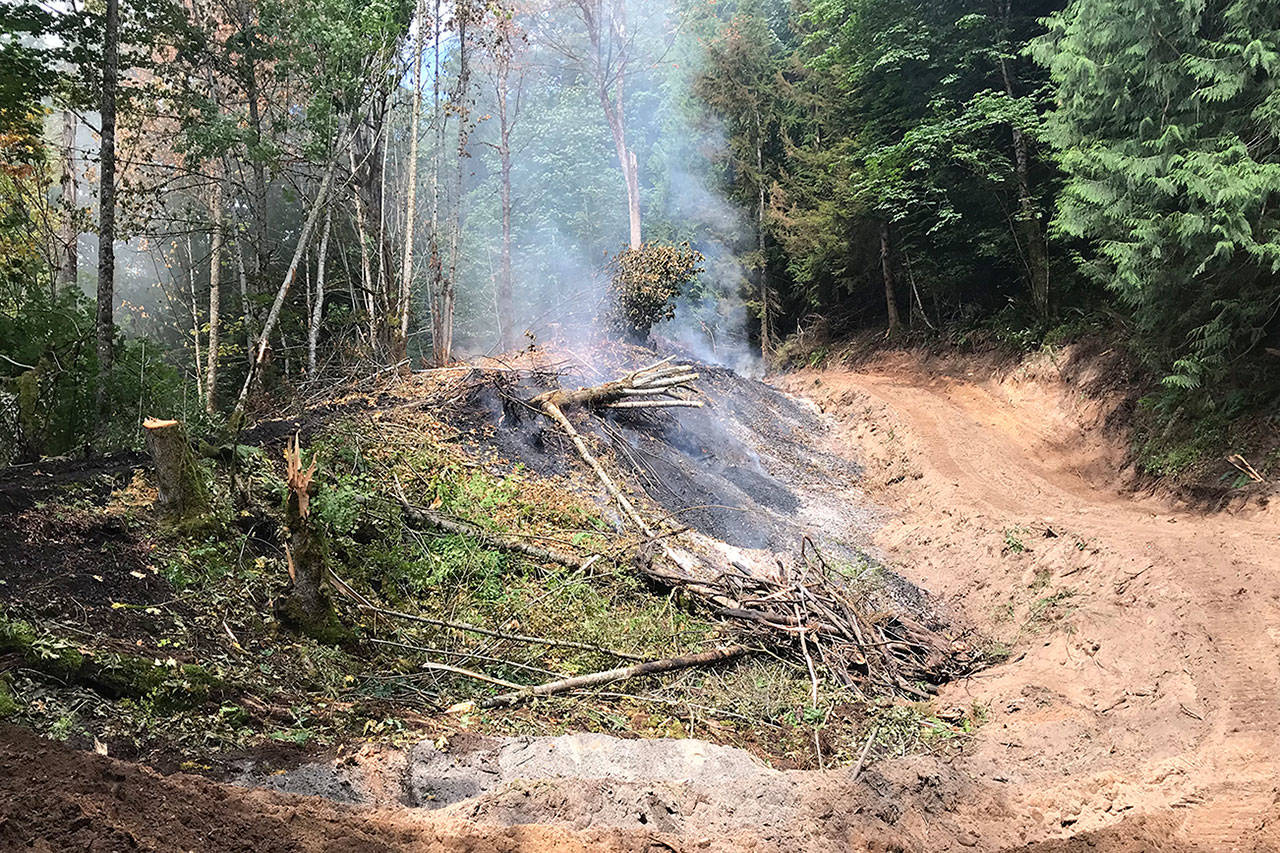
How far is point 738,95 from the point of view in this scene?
24.7 metres

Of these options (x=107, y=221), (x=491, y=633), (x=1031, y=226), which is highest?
(x=1031, y=226)

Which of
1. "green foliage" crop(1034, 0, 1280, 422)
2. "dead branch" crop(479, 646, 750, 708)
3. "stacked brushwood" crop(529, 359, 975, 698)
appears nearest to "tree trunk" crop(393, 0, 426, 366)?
"stacked brushwood" crop(529, 359, 975, 698)

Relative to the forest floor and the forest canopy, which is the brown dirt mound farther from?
the forest canopy

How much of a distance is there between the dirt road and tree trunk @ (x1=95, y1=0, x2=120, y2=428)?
8.98 meters

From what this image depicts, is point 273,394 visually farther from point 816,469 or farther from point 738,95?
point 738,95

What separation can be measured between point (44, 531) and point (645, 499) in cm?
671

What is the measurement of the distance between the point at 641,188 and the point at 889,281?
12.3 meters

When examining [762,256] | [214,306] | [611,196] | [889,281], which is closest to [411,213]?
[214,306]

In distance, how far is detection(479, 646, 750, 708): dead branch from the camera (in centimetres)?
539

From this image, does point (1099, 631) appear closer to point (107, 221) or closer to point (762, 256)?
point (107, 221)

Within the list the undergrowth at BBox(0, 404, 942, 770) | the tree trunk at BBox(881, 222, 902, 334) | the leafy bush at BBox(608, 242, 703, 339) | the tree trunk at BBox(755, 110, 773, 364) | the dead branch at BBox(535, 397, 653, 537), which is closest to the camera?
the undergrowth at BBox(0, 404, 942, 770)

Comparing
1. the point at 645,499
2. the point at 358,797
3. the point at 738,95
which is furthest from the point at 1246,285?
the point at 738,95

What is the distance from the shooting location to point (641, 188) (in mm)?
30188

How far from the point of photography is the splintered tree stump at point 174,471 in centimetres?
587
